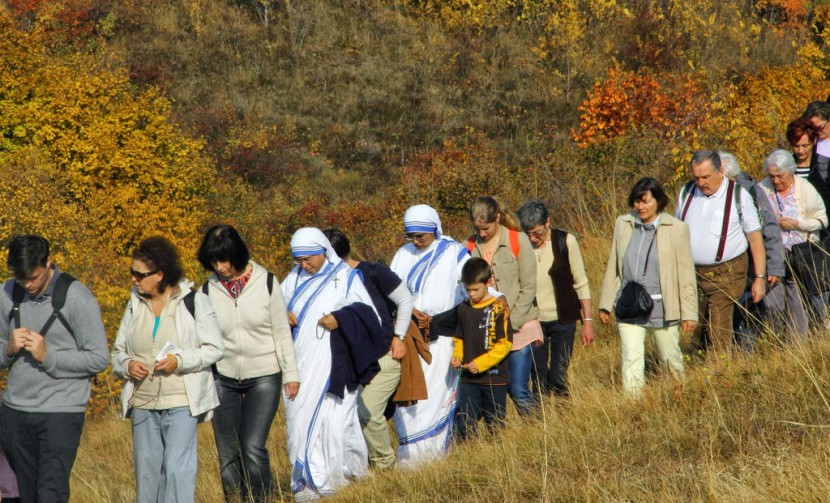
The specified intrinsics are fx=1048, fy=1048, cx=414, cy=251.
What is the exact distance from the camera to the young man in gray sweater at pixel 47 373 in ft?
20.2

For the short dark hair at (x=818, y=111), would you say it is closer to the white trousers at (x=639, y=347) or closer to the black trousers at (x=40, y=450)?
the white trousers at (x=639, y=347)

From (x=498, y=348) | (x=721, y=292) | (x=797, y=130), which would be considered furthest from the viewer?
(x=797, y=130)

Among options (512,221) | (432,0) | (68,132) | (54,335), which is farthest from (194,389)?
(432,0)

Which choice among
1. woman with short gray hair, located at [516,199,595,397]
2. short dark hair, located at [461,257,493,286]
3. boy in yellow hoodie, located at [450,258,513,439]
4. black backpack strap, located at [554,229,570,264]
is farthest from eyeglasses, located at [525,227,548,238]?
short dark hair, located at [461,257,493,286]

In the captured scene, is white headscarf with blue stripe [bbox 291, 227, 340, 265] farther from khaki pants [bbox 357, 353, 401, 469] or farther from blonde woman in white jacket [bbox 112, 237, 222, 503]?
khaki pants [bbox 357, 353, 401, 469]

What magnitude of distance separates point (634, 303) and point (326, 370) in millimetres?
2156

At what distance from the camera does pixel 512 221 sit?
26.0 ft

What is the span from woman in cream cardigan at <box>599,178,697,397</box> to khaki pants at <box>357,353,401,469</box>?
62.0 inches

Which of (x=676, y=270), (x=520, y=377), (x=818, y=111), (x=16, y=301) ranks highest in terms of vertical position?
(x=818, y=111)

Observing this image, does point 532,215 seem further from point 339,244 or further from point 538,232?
point 339,244

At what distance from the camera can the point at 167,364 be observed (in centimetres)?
600

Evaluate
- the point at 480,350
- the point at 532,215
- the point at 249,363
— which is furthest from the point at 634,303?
the point at 249,363

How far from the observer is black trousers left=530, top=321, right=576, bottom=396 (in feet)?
26.9

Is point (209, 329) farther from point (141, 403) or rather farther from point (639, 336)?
point (639, 336)
